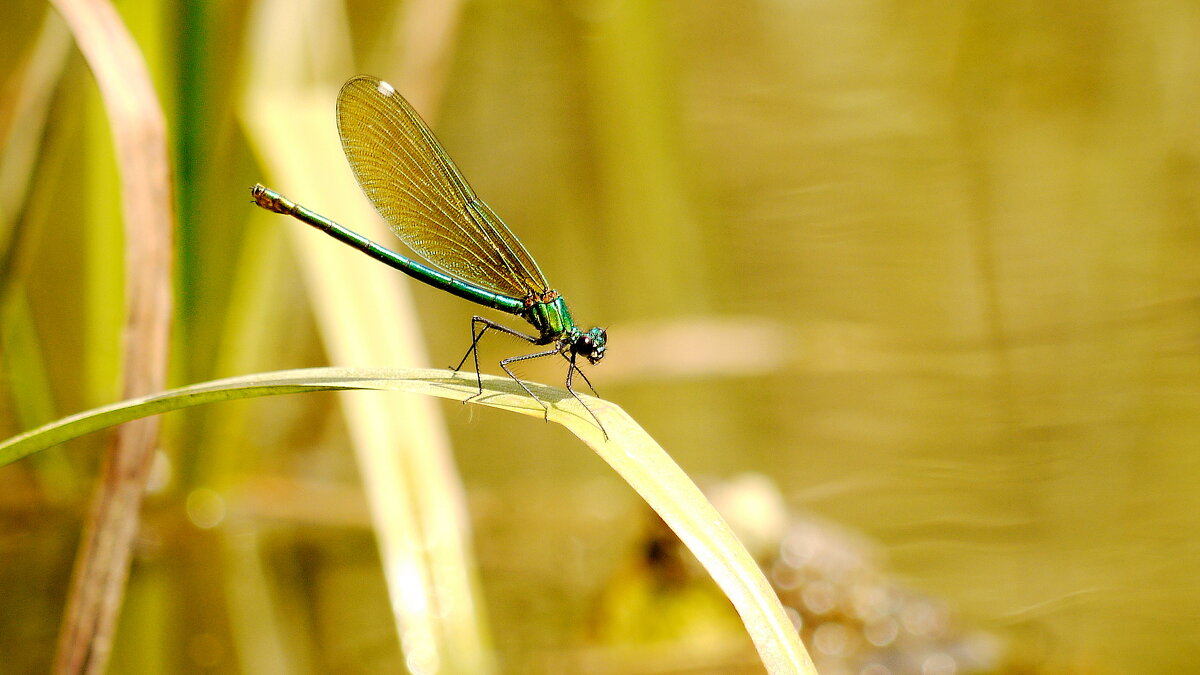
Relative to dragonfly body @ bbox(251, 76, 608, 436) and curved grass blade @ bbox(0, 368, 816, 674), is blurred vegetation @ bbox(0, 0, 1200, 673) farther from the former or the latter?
curved grass blade @ bbox(0, 368, 816, 674)

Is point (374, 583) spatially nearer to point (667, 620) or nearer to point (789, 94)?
point (667, 620)

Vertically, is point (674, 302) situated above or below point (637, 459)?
above

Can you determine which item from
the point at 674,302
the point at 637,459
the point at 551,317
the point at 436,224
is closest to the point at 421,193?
the point at 436,224

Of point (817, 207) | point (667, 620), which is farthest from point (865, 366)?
point (667, 620)

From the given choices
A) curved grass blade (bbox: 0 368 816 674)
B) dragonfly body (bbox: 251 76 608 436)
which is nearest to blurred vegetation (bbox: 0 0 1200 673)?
dragonfly body (bbox: 251 76 608 436)

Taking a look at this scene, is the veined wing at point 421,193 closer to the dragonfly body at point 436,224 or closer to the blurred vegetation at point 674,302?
the dragonfly body at point 436,224

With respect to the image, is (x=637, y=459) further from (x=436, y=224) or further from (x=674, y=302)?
(x=674, y=302)
